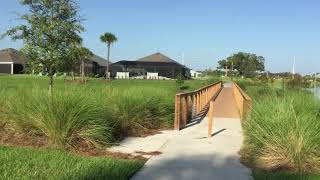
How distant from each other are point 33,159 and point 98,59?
105911 millimetres

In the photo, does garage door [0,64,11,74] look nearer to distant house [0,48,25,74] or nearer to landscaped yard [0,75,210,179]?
distant house [0,48,25,74]

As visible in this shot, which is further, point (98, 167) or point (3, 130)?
point (3, 130)

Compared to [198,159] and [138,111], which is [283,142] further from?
[138,111]

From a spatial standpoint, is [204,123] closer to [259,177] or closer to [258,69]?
[259,177]

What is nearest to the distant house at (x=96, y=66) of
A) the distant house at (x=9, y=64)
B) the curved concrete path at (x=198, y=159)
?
the distant house at (x=9, y=64)

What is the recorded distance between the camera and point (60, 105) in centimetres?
1007

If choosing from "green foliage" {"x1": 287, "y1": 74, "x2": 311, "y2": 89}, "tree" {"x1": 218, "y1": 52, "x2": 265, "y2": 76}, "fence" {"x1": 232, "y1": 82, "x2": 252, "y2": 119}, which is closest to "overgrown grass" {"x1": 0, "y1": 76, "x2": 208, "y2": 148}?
"fence" {"x1": 232, "y1": 82, "x2": 252, "y2": 119}

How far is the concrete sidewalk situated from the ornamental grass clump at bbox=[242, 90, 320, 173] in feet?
1.38

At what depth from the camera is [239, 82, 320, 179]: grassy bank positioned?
8617 mm

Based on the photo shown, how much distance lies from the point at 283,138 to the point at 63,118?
403 cm

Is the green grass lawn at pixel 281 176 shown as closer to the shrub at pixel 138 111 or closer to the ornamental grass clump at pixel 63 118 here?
the ornamental grass clump at pixel 63 118

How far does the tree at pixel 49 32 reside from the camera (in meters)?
18.3

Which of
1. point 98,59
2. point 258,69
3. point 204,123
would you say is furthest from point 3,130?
point 258,69

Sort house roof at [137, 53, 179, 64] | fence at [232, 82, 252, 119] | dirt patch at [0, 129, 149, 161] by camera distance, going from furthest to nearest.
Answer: house roof at [137, 53, 179, 64] → fence at [232, 82, 252, 119] → dirt patch at [0, 129, 149, 161]
